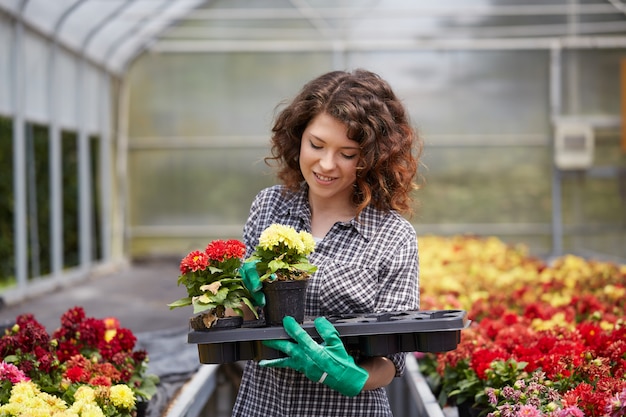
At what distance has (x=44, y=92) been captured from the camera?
880cm

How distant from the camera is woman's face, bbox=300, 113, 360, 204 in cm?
210

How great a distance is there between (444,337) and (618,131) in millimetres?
10219

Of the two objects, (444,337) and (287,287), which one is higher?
(287,287)

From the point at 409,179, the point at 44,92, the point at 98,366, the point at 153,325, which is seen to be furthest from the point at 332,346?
the point at 44,92

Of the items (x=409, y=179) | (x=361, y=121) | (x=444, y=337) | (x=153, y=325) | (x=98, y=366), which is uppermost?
(x=361, y=121)

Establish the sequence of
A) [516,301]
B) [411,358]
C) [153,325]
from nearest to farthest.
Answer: [411,358] → [516,301] → [153,325]

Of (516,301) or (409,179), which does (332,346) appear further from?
(516,301)

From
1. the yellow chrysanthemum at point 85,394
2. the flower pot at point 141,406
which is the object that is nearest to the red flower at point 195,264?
the yellow chrysanthemum at point 85,394

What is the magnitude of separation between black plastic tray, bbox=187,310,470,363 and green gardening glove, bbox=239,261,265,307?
65 mm

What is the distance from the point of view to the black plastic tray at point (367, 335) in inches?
75.7

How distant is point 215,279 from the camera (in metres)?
1.97

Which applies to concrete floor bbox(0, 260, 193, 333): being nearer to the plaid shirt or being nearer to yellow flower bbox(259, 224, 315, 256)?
the plaid shirt

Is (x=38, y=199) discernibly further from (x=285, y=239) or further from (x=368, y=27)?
(x=285, y=239)

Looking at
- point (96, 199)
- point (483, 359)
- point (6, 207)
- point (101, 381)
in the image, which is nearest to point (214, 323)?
point (101, 381)
